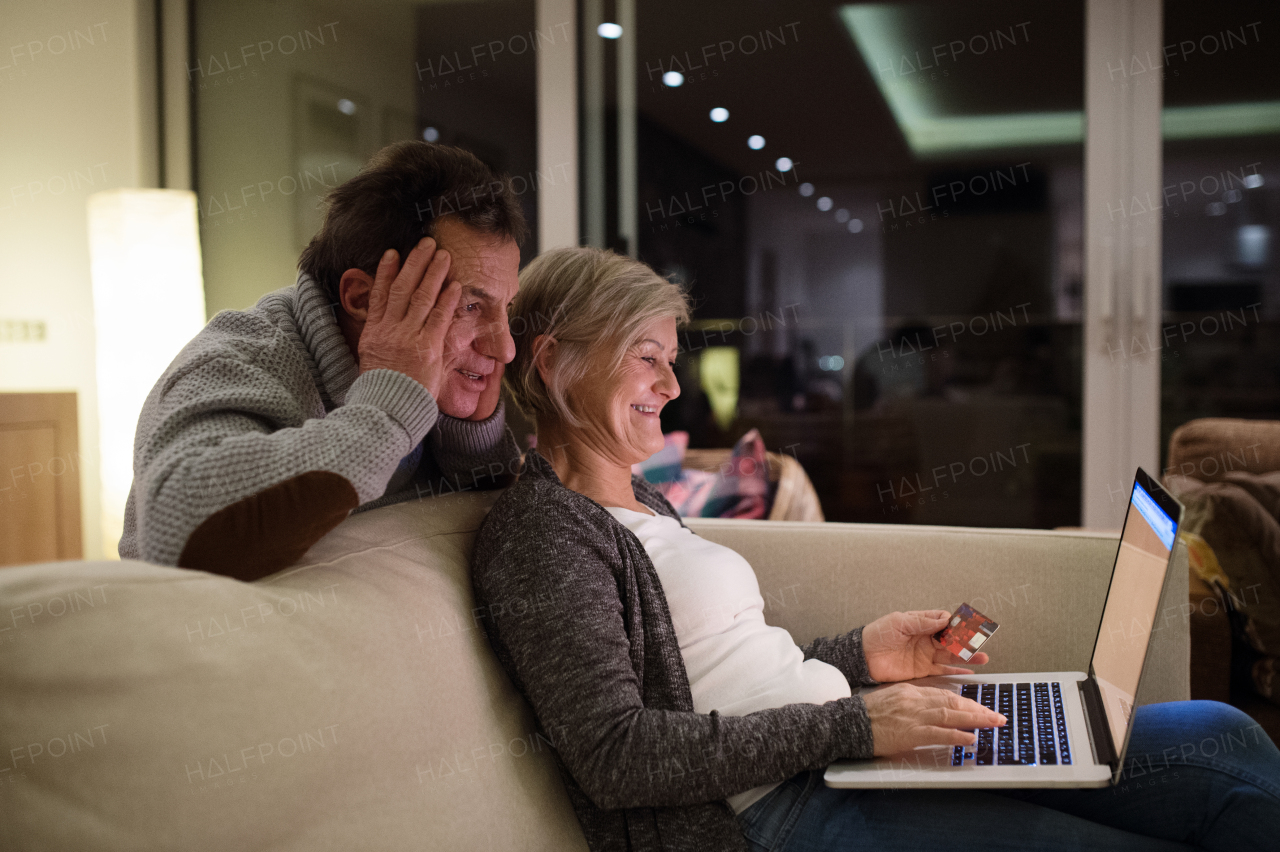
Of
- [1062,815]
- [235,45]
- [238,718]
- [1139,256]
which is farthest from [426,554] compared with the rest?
[235,45]

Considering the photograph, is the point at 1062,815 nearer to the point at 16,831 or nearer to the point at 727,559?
the point at 727,559

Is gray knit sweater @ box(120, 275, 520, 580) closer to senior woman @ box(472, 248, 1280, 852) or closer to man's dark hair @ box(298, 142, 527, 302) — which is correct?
man's dark hair @ box(298, 142, 527, 302)

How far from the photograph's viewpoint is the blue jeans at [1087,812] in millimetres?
965

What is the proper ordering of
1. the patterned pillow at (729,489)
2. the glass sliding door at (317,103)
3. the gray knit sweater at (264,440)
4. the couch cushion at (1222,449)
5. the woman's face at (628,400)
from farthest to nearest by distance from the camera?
the glass sliding door at (317,103), the patterned pillow at (729,489), the couch cushion at (1222,449), the woman's face at (628,400), the gray knit sweater at (264,440)

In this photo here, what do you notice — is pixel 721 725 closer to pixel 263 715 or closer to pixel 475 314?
pixel 263 715

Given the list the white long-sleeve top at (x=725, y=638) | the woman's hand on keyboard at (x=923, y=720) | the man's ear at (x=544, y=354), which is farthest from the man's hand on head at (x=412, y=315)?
the woman's hand on keyboard at (x=923, y=720)

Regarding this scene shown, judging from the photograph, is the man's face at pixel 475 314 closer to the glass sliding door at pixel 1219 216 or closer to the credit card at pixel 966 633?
the credit card at pixel 966 633

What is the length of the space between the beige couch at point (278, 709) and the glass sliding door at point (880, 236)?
2.33m

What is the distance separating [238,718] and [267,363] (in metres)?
0.48

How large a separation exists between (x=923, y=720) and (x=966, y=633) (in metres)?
0.28

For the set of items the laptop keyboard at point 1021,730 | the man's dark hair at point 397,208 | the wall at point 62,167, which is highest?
the wall at point 62,167

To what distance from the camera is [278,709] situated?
77cm

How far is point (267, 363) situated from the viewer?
1.09 meters

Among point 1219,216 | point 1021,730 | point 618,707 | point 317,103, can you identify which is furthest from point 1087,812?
point 317,103
